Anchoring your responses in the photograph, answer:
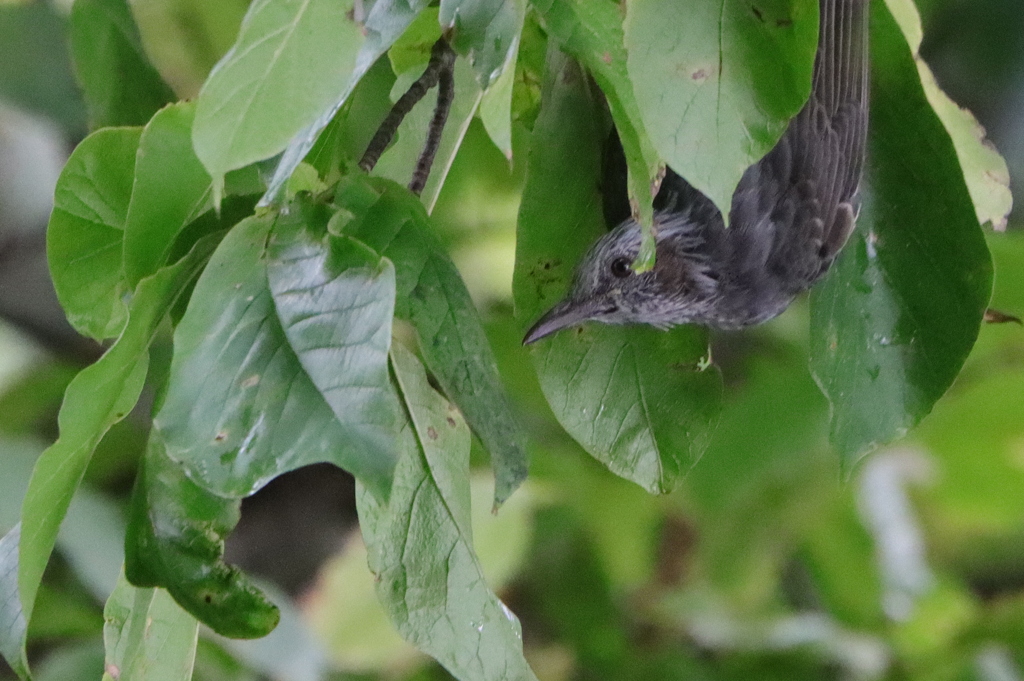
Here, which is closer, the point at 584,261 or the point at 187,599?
the point at 187,599

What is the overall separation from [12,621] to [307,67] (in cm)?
29

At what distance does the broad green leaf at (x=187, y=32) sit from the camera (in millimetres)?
1167


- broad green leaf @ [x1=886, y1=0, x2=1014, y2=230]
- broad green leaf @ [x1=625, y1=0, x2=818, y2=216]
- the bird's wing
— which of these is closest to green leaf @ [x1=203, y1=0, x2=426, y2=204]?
broad green leaf @ [x1=625, y1=0, x2=818, y2=216]

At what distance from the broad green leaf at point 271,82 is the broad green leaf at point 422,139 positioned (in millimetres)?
164

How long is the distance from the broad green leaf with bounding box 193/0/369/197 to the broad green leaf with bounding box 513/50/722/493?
0.21m

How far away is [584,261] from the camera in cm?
71

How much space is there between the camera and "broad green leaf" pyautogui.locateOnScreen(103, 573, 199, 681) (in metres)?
0.55

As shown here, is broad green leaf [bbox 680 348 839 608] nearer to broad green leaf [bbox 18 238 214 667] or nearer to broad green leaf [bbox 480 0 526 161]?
broad green leaf [bbox 480 0 526 161]

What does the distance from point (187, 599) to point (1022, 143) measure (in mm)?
1450

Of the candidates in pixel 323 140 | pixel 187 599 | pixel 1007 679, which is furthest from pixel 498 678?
pixel 1007 679

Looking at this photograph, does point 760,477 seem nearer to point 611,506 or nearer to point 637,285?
point 611,506

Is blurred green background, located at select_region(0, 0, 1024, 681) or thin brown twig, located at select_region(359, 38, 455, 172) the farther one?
blurred green background, located at select_region(0, 0, 1024, 681)

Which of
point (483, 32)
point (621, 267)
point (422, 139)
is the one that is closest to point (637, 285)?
point (621, 267)

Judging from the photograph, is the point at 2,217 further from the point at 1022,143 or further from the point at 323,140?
the point at 1022,143
